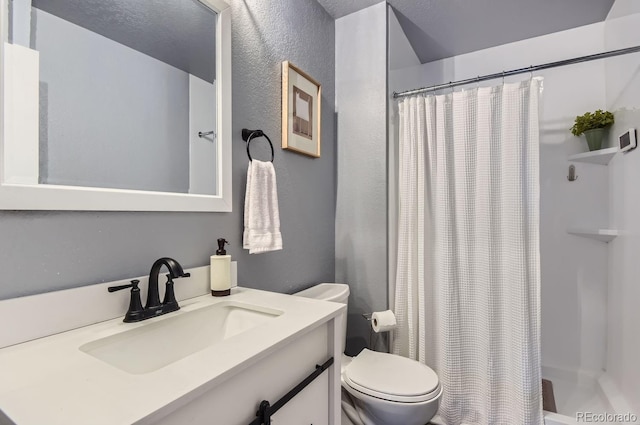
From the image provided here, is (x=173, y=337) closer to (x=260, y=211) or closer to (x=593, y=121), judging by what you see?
(x=260, y=211)

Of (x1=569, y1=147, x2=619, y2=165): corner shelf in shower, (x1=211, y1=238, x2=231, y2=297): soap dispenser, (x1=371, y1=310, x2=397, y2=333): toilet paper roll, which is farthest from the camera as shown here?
(x1=569, y1=147, x2=619, y2=165): corner shelf in shower

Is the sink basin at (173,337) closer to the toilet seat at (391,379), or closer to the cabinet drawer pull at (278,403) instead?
the cabinet drawer pull at (278,403)

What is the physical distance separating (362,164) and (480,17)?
1.22 m

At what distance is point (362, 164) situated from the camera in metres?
1.88

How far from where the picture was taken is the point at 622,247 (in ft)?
5.58

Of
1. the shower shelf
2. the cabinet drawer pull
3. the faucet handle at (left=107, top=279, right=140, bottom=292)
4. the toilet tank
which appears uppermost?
the shower shelf

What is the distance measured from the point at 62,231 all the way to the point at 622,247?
2513 mm

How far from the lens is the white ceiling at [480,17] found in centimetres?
182

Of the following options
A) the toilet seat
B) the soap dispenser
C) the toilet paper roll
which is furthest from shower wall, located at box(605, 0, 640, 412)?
the soap dispenser

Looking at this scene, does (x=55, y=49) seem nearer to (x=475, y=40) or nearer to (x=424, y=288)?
(x=424, y=288)

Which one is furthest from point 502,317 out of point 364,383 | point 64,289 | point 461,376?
point 64,289

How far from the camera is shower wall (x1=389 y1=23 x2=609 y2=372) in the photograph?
2.00m

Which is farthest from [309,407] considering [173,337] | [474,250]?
[474,250]

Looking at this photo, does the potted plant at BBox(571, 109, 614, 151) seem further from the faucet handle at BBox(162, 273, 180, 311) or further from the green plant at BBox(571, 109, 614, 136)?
the faucet handle at BBox(162, 273, 180, 311)
